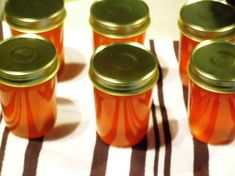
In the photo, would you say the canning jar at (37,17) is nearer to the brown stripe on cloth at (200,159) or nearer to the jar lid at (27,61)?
the jar lid at (27,61)

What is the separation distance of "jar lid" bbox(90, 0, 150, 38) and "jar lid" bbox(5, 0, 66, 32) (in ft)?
0.16

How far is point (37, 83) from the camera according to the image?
524 mm

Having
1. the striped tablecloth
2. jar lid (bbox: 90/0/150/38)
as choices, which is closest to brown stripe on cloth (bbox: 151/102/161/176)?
the striped tablecloth

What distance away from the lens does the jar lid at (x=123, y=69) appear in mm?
509

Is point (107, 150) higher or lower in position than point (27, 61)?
lower

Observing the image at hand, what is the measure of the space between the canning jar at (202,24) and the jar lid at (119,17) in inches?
2.1

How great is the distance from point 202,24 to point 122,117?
0.17m

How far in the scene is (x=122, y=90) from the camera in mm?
508

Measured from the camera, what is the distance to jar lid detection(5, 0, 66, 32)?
0.61m

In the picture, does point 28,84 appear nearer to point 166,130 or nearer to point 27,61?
point 27,61

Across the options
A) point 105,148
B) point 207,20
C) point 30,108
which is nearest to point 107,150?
point 105,148

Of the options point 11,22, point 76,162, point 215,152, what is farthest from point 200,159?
point 11,22

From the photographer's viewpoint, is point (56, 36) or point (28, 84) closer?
point (28, 84)

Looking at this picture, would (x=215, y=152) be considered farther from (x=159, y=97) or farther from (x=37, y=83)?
(x=37, y=83)
